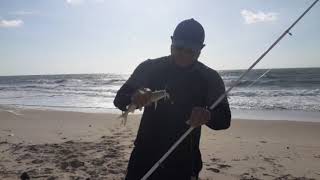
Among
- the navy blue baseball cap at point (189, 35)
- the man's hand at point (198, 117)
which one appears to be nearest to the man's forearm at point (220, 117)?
the man's hand at point (198, 117)

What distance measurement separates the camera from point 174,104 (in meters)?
3.00

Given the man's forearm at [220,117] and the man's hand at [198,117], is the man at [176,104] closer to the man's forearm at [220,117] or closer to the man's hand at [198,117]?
the man's forearm at [220,117]

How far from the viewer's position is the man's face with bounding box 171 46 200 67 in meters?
2.94

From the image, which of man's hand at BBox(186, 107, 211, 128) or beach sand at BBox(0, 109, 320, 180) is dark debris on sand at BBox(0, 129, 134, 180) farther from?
man's hand at BBox(186, 107, 211, 128)

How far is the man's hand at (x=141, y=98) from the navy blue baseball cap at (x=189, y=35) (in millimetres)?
460

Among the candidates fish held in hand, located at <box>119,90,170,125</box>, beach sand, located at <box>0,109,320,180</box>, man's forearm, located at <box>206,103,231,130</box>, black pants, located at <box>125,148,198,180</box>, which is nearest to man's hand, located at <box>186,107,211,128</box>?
man's forearm, located at <box>206,103,231,130</box>

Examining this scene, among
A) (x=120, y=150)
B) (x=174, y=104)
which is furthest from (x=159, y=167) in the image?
(x=120, y=150)

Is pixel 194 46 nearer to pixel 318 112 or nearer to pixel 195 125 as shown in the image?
pixel 195 125

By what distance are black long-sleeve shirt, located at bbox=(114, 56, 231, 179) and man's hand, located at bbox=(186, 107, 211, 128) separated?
119 mm

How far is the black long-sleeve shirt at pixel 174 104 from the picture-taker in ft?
9.77

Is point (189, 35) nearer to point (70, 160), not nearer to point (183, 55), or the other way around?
point (183, 55)

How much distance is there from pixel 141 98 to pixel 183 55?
0.49 m

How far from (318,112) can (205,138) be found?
879 centimetres

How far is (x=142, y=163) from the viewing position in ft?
9.98
